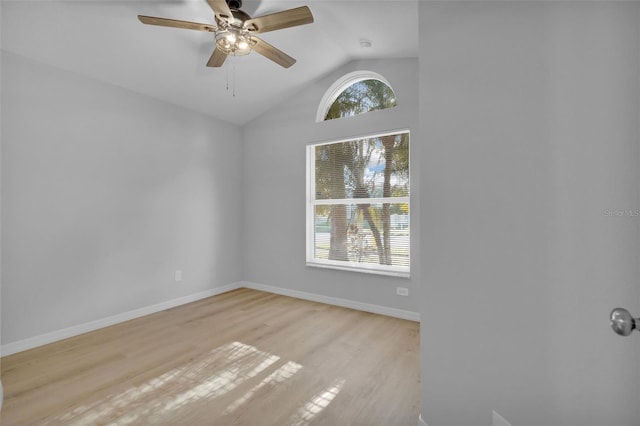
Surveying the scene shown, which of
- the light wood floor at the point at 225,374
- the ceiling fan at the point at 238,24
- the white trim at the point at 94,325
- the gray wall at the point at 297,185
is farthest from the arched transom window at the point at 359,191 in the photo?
the white trim at the point at 94,325

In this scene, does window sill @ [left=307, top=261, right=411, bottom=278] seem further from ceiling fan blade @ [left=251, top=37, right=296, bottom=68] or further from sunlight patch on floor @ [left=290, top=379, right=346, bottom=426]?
ceiling fan blade @ [left=251, top=37, right=296, bottom=68]

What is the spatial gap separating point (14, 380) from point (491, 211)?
3.23m

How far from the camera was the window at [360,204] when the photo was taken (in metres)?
3.47

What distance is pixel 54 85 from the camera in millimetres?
2775

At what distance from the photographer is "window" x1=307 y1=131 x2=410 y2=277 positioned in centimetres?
347

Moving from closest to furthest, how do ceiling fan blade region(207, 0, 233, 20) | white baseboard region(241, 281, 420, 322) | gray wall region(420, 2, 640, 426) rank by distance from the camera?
1. gray wall region(420, 2, 640, 426)
2. ceiling fan blade region(207, 0, 233, 20)
3. white baseboard region(241, 281, 420, 322)

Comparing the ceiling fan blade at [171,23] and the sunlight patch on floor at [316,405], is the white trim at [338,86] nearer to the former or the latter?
the ceiling fan blade at [171,23]

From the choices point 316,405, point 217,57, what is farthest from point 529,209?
point 217,57

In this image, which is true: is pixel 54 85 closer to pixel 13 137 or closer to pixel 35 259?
pixel 13 137

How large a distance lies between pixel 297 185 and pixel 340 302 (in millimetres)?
1658

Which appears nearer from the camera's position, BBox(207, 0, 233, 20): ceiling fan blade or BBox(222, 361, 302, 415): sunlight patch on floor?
BBox(222, 361, 302, 415): sunlight patch on floor

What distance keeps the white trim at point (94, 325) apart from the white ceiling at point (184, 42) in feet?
8.16

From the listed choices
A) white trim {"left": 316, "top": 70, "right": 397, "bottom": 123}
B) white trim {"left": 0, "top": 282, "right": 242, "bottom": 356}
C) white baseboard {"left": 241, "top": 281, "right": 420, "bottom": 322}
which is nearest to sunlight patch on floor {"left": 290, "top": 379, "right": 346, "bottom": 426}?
white baseboard {"left": 241, "top": 281, "right": 420, "bottom": 322}

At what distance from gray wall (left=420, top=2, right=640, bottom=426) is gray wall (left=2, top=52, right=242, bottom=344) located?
3.20m
